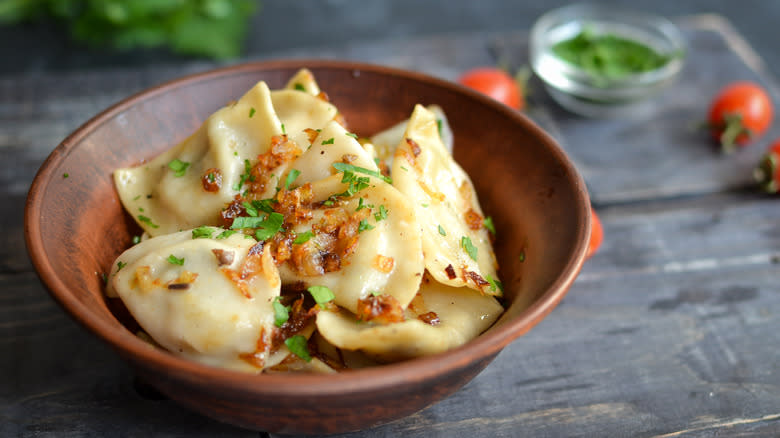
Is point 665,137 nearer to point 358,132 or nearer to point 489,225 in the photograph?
point 489,225

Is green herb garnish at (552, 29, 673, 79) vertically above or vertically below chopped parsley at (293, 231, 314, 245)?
below

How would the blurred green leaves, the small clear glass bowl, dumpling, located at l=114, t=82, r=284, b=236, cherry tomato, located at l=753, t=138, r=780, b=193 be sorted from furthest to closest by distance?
1. the blurred green leaves
2. the small clear glass bowl
3. cherry tomato, located at l=753, t=138, r=780, b=193
4. dumpling, located at l=114, t=82, r=284, b=236

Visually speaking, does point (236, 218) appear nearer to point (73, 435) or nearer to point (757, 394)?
point (73, 435)

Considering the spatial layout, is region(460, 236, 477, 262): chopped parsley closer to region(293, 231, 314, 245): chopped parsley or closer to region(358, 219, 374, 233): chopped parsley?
region(358, 219, 374, 233): chopped parsley

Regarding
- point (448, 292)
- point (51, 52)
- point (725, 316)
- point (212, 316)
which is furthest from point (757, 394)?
point (51, 52)

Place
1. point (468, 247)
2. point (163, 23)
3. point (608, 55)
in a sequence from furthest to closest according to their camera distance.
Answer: point (163, 23), point (608, 55), point (468, 247)

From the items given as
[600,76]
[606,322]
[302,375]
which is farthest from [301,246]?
[600,76]

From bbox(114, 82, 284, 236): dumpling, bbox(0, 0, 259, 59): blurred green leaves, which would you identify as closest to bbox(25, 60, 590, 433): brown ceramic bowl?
bbox(114, 82, 284, 236): dumpling
